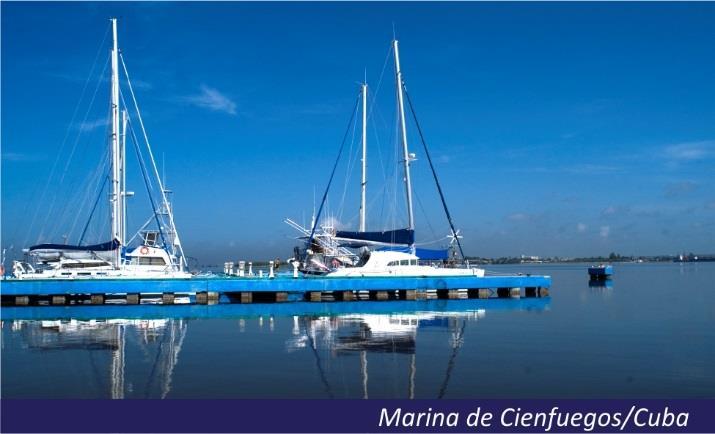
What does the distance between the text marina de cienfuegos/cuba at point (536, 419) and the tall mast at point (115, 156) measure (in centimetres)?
3296

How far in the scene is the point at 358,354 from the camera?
19938mm

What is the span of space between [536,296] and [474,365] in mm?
31007

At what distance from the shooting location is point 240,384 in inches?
616

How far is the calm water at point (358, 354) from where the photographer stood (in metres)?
15.2

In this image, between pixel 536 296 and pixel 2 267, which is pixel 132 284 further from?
pixel 536 296

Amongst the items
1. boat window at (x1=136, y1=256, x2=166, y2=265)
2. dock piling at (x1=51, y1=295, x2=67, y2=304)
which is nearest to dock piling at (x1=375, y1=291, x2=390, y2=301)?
boat window at (x1=136, y1=256, x2=166, y2=265)

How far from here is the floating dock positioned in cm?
3922

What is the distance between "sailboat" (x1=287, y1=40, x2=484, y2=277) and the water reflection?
Answer: 11.7 ft

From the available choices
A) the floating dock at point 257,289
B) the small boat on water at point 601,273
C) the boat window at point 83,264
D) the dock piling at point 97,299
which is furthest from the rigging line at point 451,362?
the small boat on water at point 601,273

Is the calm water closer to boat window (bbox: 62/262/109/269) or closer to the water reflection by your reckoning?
the water reflection

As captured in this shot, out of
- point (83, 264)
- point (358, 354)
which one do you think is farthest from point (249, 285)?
point (358, 354)

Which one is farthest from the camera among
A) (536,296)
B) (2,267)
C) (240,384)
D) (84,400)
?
(536,296)

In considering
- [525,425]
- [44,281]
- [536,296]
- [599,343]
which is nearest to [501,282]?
[536,296]

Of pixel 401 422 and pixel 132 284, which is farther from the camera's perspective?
pixel 132 284
